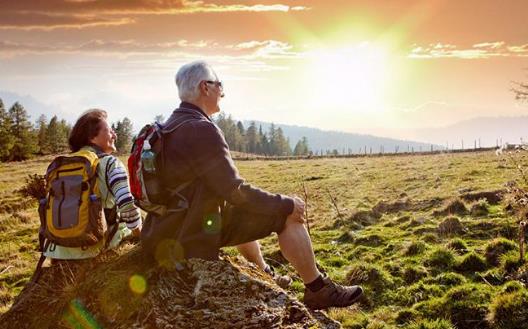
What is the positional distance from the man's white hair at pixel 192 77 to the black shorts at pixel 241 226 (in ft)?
4.62

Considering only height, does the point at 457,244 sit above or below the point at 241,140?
below

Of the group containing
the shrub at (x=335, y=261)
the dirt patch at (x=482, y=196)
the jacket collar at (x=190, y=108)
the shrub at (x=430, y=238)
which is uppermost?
the jacket collar at (x=190, y=108)

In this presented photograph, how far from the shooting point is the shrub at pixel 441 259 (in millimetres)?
10078

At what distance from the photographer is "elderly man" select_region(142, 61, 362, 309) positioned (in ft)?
17.1

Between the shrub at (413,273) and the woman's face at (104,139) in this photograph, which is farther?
the shrub at (413,273)

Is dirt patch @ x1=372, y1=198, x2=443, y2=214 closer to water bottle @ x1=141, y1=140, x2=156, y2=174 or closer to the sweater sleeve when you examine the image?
the sweater sleeve

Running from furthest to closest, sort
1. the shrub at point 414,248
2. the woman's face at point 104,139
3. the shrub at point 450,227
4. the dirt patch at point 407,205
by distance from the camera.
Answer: the dirt patch at point 407,205 < the shrub at point 450,227 < the shrub at point 414,248 < the woman's face at point 104,139

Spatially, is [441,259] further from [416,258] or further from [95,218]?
[95,218]

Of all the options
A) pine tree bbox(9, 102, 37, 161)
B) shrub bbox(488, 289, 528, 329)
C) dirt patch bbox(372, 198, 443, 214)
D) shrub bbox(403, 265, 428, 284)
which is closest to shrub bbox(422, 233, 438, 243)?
shrub bbox(403, 265, 428, 284)

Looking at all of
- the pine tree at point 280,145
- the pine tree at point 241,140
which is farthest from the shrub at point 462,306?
the pine tree at point 280,145

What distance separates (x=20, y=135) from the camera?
87188mm

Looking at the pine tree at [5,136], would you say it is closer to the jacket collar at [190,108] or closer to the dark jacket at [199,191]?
the jacket collar at [190,108]

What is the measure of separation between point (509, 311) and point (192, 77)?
5.98m

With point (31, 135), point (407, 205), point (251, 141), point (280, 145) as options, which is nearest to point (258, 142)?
point (251, 141)
